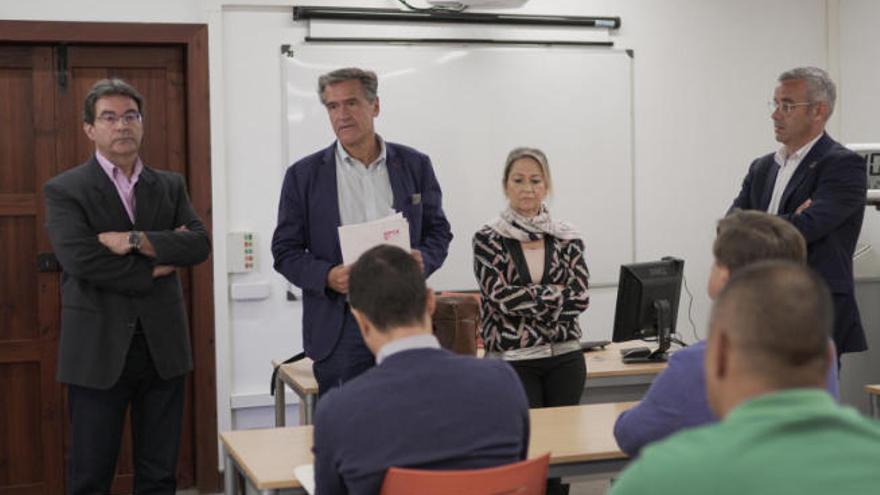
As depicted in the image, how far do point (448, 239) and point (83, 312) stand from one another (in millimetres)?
1323

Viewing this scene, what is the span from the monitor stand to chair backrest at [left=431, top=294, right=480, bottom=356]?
0.88 m

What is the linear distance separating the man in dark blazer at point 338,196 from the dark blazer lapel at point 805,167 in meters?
1.36

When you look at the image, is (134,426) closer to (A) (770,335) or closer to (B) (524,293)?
(B) (524,293)

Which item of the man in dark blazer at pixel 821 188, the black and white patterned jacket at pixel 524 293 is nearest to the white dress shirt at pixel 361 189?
the black and white patterned jacket at pixel 524 293

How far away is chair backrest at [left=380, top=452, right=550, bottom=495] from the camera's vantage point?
209cm

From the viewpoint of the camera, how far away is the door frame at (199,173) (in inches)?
215

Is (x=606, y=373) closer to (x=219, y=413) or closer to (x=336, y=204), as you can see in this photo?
(x=336, y=204)

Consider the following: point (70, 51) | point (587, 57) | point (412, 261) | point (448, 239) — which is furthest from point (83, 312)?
point (587, 57)

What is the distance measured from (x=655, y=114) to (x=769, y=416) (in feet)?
17.7

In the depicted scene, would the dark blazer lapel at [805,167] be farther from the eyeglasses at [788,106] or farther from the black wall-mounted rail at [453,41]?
the black wall-mounted rail at [453,41]

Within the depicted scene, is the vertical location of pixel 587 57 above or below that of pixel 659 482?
above

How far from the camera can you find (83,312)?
12.2 ft

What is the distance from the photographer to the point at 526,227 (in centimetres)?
421

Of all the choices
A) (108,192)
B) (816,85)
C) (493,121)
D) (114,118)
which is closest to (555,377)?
(816,85)
